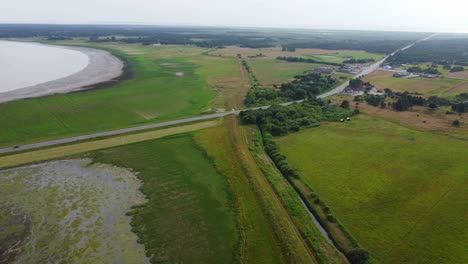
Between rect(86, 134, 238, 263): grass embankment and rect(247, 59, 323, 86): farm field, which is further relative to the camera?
rect(247, 59, 323, 86): farm field

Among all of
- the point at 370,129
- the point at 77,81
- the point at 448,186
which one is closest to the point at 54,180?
the point at 448,186

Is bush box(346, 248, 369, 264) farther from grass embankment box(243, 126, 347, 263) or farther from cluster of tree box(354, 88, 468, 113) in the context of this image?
cluster of tree box(354, 88, 468, 113)

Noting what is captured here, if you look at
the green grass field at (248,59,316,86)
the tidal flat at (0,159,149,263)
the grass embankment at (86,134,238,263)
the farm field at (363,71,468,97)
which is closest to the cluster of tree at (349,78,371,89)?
the farm field at (363,71,468,97)

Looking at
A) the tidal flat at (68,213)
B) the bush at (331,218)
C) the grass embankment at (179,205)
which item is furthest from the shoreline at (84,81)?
the bush at (331,218)

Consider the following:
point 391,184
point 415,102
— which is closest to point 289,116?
point 391,184

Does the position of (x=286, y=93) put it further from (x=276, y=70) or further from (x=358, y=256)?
(x=358, y=256)

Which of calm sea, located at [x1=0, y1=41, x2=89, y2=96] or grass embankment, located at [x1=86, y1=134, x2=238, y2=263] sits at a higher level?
calm sea, located at [x1=0, y1=41, x2=89, y2=96]

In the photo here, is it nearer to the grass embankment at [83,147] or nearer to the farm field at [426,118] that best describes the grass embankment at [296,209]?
the grass embankment at [83,147]
